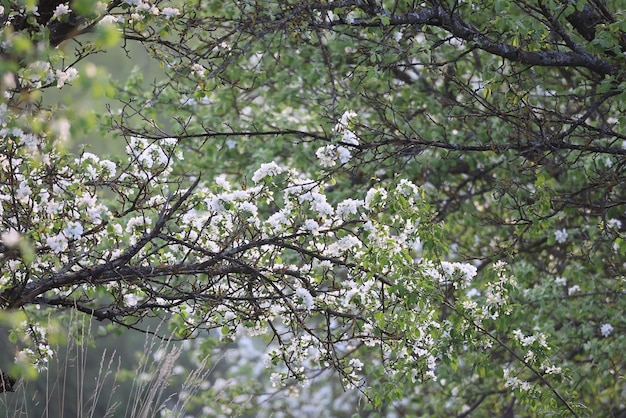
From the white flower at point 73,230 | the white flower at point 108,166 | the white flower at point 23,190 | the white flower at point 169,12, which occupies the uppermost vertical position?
the white flower at point 169,12

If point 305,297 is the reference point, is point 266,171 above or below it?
above

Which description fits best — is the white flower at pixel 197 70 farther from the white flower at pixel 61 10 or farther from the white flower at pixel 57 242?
the white flower at pixel 57 242

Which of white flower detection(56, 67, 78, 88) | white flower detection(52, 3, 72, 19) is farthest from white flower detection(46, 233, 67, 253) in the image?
white flower detection(52, 3, 72, 19)

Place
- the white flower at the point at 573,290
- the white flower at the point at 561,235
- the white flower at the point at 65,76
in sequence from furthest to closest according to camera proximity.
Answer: the white flower at the point at 573,290 < the white flower at the point at 561,235 < the white flower at the point at 65,76

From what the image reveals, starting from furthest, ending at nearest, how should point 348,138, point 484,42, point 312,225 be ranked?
point 484,42
point 348,138
point 312,225

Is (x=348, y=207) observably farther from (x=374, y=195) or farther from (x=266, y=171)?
(x=266, y=171)

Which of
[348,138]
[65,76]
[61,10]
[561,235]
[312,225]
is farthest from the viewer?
[561,235]

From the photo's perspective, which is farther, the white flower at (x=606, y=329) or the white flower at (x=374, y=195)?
the white flower at (x=606, y=329)

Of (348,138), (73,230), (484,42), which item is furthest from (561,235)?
(73,230)

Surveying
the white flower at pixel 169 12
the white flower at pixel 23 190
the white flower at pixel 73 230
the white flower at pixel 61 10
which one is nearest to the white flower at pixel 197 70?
the white flower at pixel 169 12

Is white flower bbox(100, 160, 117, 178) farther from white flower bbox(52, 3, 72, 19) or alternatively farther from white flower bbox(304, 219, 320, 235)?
white flower bbox(304, 219, 320, 235)

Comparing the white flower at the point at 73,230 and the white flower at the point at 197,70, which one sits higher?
the white flower at the point at 197,70

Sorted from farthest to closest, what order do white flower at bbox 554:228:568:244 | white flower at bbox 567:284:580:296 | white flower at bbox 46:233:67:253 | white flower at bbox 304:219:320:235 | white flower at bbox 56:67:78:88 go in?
1. white flower at bbox 567:284:580:296
2. white flower at bbox 554:228:568:244
3. white flower at bbox 304:219:320:235
4. white flower at bbox 46:233:67:253
5. white flower at bbox 56:67:78:88

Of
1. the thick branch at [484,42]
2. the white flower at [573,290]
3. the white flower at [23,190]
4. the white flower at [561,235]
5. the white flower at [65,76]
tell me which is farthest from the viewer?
the white flower at [573,290]
